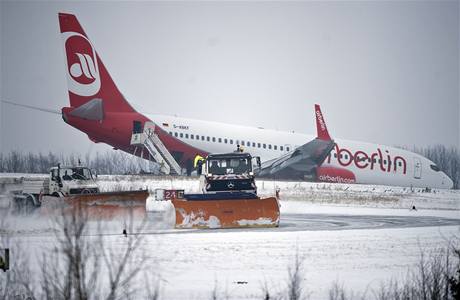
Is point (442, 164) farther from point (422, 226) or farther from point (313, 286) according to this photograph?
point (313, 286)

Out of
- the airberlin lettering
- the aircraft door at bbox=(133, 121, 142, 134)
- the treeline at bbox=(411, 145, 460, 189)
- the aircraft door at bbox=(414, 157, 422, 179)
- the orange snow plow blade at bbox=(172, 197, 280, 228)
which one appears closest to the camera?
the orange snow plow blade at bbox=(172, 197, 280, 228)

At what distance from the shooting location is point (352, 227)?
22.0m

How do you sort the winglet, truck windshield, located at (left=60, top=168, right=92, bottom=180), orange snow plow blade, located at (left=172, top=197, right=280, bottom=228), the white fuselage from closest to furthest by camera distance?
1. orange snow plow blade, located at (left=172, top=197, right=280, bottom=228)
2. truck windshield, located at (left=60, top=168, right=92, bottom=180)
3. the white fuselage
4. the winglet

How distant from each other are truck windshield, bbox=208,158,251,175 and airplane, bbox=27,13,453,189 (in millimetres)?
20393

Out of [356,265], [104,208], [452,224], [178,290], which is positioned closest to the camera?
[178,290]

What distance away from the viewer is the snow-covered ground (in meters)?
12.2

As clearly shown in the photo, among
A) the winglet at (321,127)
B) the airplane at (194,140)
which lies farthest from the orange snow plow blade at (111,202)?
the winglet at (321,127)

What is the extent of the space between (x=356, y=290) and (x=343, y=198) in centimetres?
2528

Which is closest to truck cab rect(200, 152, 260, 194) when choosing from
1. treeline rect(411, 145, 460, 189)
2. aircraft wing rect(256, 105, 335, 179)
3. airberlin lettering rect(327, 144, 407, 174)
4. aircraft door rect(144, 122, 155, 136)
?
aircraft door rect(144, 122, 155, 136)

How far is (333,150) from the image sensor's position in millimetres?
48375

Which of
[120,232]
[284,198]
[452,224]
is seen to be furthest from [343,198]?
[120,232]

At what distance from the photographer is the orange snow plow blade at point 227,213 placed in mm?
21344

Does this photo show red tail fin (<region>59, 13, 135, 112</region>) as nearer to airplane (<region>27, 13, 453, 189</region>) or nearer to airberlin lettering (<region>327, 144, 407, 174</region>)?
airplane (<region>27, 13, 453, 189</region>)

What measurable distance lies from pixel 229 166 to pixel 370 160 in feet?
88.1
